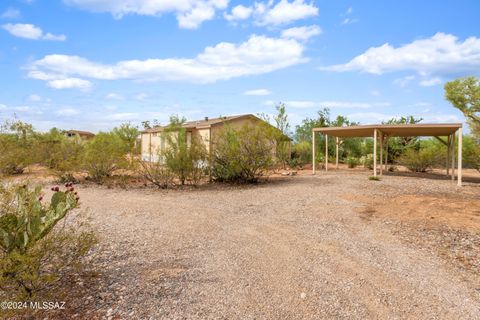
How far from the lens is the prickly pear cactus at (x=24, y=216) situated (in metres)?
3.02

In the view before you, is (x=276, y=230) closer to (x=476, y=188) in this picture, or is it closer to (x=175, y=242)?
(x=175, y=242)

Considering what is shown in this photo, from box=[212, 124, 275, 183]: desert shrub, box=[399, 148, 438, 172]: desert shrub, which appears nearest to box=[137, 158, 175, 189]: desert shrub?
box=[212, 124, 275, 183]: desert shrub

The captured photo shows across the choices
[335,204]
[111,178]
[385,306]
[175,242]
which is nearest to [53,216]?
[175,242]

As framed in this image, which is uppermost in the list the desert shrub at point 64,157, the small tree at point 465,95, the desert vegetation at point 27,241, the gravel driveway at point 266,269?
the small tree at point 465,95

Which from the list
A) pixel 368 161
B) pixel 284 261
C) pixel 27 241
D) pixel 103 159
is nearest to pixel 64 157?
pixel 103 159

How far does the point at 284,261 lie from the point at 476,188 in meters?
11.2

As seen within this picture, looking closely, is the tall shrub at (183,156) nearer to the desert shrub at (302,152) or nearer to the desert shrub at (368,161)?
the desert shrub at (302,152)

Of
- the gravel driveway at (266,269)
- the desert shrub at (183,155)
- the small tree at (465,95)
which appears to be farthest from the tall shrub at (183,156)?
the small tree at (465,95)

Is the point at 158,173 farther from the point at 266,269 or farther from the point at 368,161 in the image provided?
the point at 368,161

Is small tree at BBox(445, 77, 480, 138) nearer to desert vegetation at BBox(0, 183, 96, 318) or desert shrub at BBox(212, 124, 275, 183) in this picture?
desert shrub at BBox(212, 124, 275, 183)

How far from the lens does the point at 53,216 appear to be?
3275 mm

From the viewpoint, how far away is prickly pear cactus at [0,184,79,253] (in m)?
3.02

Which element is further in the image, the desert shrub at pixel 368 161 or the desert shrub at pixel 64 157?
the desert shrub at pixel 368 161

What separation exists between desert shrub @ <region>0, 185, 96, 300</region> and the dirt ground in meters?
0.48
